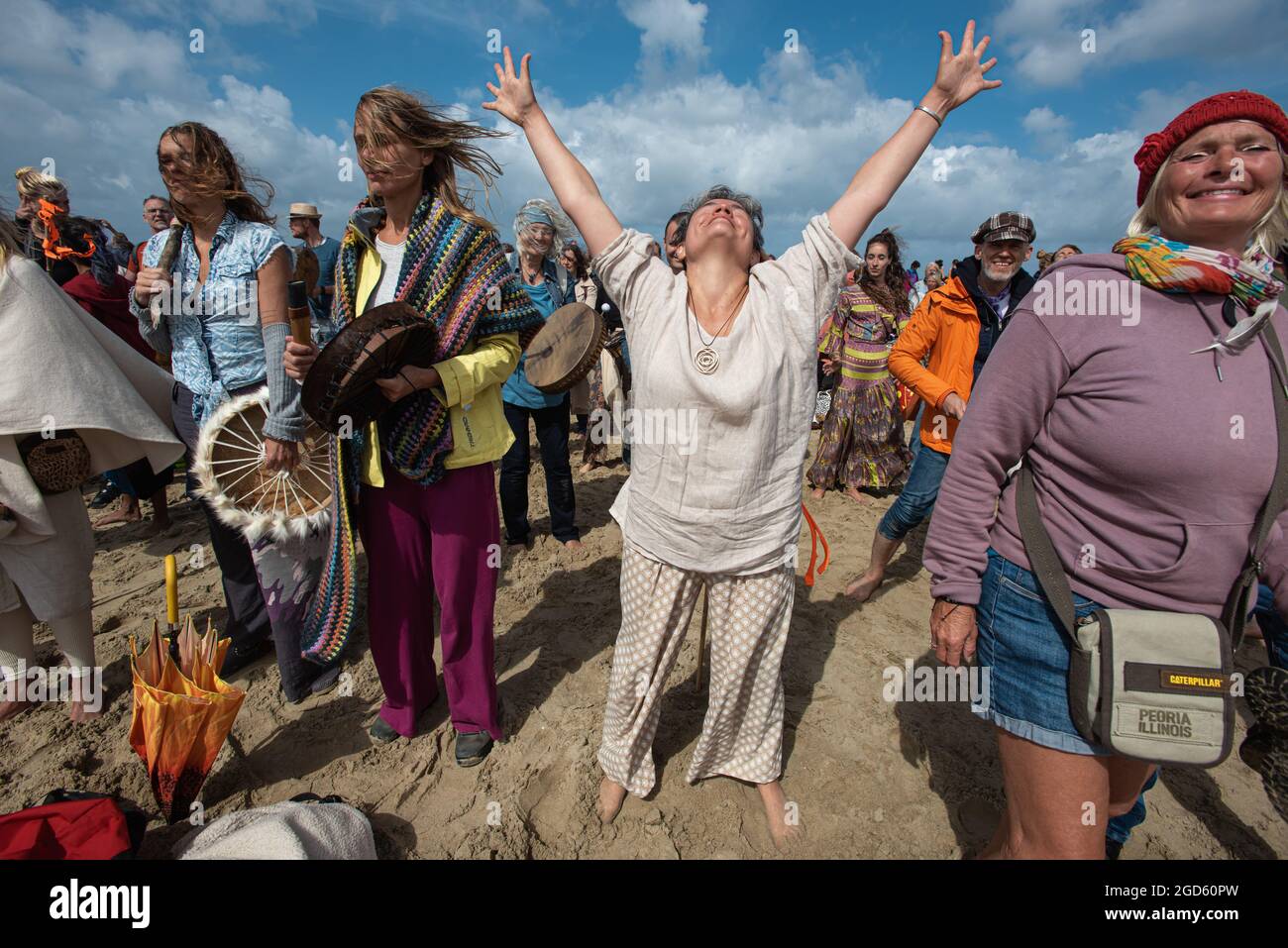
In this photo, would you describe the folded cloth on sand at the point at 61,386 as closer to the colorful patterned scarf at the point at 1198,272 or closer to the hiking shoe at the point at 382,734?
the hiking shoe at the point at 382,734

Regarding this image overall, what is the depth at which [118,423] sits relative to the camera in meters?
2.39

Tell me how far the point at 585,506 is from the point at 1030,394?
4.49 metres

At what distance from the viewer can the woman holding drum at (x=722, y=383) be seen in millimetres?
1677

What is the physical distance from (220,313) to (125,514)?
3896 millimetres

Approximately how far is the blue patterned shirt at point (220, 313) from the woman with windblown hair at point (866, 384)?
4775 mm

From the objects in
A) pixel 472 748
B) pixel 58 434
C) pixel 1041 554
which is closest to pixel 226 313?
pixel 58 434

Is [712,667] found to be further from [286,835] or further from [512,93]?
[512,93]

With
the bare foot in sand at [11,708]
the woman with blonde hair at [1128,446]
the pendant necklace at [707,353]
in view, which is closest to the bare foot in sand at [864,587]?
the woman with blonde hair at [1128,446]

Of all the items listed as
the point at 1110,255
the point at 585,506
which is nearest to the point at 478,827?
the point at 1110,255

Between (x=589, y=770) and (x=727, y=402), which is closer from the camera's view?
(x=727, y=402)

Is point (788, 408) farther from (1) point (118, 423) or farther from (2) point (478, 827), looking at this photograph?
(1) point (118, 423)

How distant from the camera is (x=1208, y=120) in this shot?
133 centimetres

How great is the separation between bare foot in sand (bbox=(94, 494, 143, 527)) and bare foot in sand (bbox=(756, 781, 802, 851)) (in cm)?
557

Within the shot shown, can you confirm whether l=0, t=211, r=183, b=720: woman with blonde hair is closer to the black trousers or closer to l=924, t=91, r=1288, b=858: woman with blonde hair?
the black trousers
